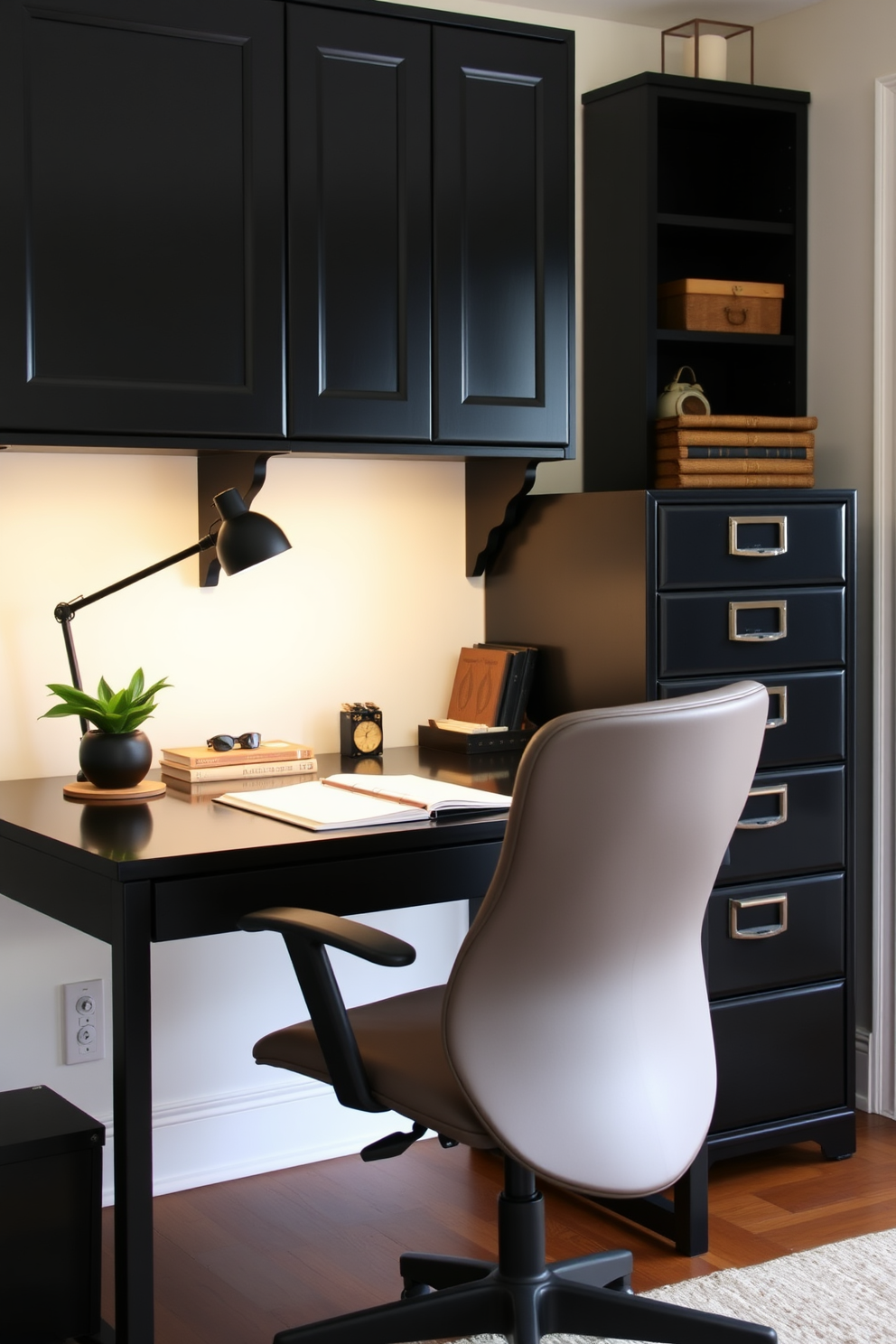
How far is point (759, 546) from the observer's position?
2.63m

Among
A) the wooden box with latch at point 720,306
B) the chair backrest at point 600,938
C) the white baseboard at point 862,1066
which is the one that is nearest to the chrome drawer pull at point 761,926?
the white baseboard at point 862,1066

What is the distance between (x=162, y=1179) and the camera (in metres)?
2.68

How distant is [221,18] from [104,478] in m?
0.77

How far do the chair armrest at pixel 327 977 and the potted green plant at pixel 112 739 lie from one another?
56 cm

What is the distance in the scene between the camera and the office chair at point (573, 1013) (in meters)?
1.60

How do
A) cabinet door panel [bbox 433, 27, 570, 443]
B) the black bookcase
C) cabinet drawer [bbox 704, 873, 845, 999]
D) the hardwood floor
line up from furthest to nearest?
the black bookcase
cabinet drawer [bbox 704, 873, 845, 999]
cabinet door panel [bbox 433, 27, 570, 443]
the hardwood floor

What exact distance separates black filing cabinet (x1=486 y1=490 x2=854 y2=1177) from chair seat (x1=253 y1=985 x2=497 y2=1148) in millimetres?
791

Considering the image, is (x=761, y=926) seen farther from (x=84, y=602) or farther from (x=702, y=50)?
(x=702, y=50)

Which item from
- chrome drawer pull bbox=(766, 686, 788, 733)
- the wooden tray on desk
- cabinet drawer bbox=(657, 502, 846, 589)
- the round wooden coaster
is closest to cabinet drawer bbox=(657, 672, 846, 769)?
chrome drawer pull bbox=(766, 686, 788, 733)

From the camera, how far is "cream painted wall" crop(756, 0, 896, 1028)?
2.96 meters

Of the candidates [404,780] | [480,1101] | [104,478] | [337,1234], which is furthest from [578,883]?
[104,478]

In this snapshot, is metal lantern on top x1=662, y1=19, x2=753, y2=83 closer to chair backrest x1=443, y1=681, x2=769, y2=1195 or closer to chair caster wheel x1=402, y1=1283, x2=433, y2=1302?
chair backrest x1=443, y1=681, x2=769, y2=1195

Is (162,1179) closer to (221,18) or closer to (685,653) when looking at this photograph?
(685,653)

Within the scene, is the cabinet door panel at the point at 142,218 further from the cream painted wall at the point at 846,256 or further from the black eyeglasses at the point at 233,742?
the cream painted wall at the point at 846,256
